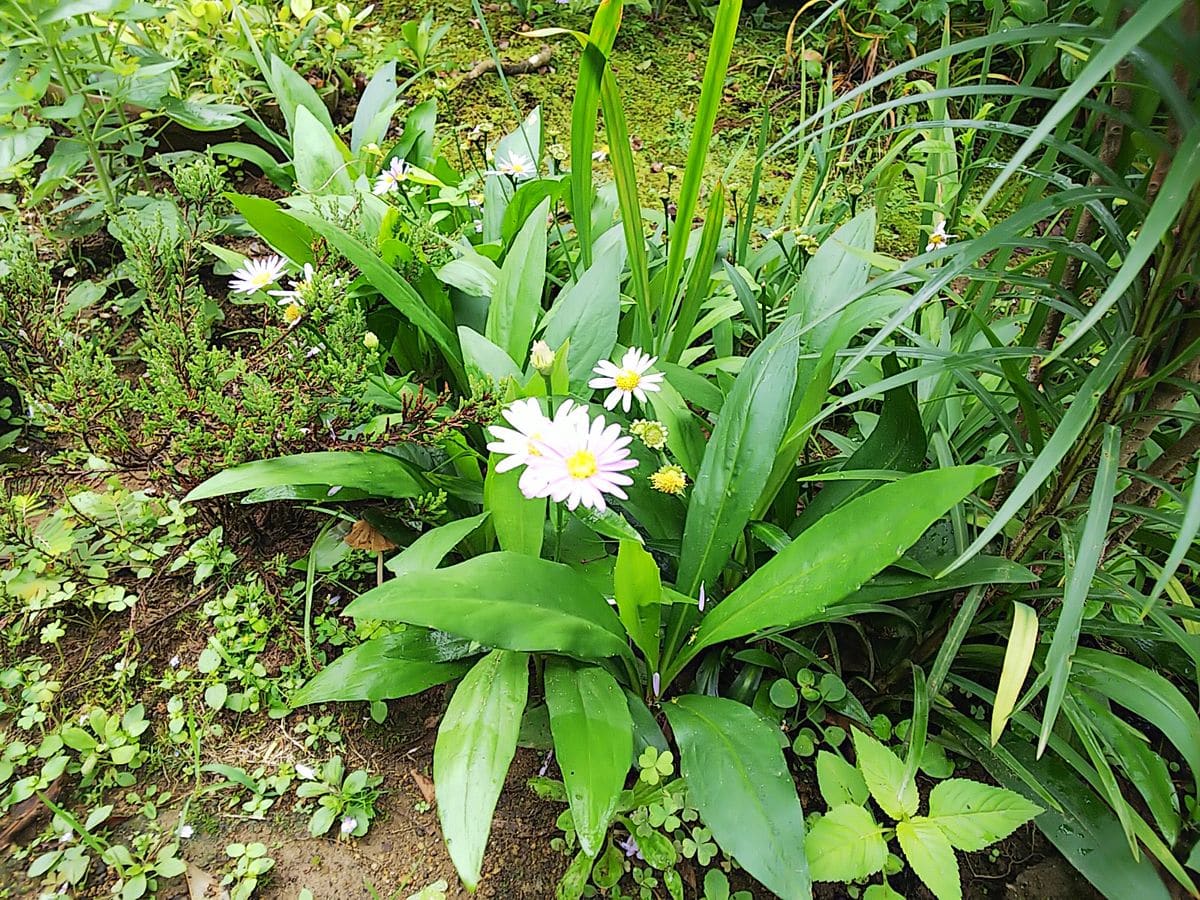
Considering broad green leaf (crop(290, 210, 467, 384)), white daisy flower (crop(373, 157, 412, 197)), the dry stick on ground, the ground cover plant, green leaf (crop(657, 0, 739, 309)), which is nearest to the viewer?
the ground cover plant

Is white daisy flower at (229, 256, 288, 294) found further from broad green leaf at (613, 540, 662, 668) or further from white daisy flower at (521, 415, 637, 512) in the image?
broad green leaf at (613, 540, 662, 668)

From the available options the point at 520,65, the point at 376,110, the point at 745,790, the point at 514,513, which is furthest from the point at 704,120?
the point at 520,65

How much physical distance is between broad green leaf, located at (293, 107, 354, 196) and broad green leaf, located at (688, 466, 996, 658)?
1115mm

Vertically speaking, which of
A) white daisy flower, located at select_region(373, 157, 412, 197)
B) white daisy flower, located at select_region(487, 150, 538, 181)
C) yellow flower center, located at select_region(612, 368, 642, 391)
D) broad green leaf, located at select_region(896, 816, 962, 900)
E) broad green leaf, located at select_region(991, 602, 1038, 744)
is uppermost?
white daisy flower, located at select_region(487, 150, 538, 181)

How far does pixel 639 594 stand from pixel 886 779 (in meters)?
0.33

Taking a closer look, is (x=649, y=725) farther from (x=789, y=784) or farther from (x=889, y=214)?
(x=889, y=214)

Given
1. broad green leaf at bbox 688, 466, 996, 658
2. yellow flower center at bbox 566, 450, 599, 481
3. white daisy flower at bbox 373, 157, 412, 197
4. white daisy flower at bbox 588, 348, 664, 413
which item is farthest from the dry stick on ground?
broad green leaf at bbox 688, 466, 996, 658

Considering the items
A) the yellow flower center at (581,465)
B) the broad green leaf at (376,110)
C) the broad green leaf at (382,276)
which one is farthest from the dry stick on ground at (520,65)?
the yellow flower center at (581,465)

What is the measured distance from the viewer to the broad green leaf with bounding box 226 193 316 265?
1.24 m

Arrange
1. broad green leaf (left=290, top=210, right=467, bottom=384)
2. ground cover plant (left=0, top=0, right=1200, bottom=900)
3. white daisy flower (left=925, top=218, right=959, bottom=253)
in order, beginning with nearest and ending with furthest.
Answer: ground cover plant (left=0, top=0, right=1200, bottom=900), broad green leaf (left=290, top=210, right=467, bottom=384), white daisy flower (left=925, top=218, right=959, bottom=253)

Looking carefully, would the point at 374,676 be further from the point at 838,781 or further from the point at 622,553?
the point at 838,781

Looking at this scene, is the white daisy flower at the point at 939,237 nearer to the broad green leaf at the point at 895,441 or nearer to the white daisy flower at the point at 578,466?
the broad green leaf at the point at 895,441

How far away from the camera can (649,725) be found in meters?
0.92

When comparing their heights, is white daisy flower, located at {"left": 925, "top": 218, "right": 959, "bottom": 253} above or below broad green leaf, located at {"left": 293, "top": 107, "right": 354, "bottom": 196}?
above
